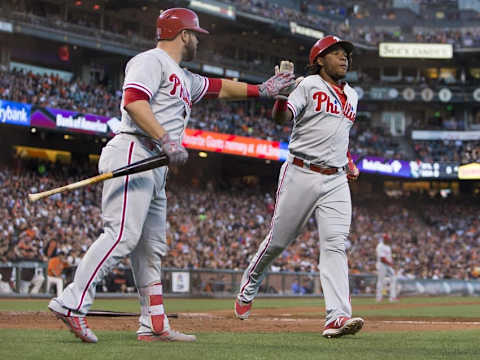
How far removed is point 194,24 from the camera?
18.9 feet

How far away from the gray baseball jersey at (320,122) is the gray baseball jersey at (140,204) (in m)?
1.18

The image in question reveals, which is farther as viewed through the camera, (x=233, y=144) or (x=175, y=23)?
(x=233, y=144)

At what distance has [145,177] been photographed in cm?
537

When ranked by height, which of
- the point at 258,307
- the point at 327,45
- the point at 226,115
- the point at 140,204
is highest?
the point at 226,115

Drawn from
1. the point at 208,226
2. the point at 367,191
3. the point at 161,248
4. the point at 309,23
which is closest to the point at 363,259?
the point at 208,226

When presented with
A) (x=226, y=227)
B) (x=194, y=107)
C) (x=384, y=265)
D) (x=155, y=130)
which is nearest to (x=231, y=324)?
(x=155, y=130)

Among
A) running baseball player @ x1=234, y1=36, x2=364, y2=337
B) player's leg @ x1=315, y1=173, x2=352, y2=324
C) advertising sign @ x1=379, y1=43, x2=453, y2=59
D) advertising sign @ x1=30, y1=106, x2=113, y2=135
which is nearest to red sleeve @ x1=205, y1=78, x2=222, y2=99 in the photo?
running baseball player @ x1=234, y1=36, x2=364, y2=337

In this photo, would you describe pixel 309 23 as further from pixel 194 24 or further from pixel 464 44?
pixel 194 24

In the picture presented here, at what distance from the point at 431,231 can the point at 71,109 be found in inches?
834

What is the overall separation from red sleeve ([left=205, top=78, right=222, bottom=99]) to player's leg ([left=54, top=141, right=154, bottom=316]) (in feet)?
2.88

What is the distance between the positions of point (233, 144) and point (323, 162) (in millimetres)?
27418

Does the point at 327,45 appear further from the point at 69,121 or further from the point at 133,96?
the point at 69,121

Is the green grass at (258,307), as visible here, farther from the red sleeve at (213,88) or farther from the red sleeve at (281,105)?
the red sleeve at (213,88)

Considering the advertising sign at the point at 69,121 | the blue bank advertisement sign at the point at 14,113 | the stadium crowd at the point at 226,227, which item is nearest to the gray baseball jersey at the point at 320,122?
the stadium crowd at the point at 226,227
